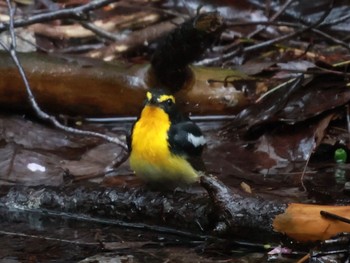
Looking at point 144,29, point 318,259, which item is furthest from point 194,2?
point 318,259

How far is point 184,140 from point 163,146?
0.44 ft

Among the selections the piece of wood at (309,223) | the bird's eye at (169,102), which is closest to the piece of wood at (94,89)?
the bird's eye at (169,102)

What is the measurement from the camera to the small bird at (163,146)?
429 cm

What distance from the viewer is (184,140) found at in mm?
4359

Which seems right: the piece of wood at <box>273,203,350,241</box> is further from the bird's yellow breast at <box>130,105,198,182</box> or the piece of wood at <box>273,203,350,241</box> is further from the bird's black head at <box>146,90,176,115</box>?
the bird's black head at <box>146,90,176,115</box>

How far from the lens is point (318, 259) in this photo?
3123 millimetres

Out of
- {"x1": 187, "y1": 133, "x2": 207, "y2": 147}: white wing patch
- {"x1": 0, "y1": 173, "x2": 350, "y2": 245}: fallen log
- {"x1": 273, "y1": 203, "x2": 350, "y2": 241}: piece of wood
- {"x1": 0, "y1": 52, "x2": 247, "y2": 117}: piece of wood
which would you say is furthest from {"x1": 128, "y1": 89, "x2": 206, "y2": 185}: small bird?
{"x1": 0, "y1": 52, "x2": 247, "y2": 117}: piece of wood

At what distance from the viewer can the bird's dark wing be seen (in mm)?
4344

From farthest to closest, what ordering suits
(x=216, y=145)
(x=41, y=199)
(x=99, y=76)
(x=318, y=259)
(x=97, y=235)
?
(x=99, y=76), (x=216, y=145), (x=41, y=199), (x=97, y=235), (x=318, y=259)

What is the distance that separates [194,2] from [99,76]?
2.42m

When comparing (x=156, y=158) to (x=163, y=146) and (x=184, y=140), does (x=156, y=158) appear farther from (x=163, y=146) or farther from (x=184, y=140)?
(x=184, y=140)

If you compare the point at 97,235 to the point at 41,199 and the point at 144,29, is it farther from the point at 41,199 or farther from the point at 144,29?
the point at 144,29

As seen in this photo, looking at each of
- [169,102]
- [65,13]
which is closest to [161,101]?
[169,102]

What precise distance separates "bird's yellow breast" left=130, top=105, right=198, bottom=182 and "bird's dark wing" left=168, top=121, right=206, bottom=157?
3 cm
